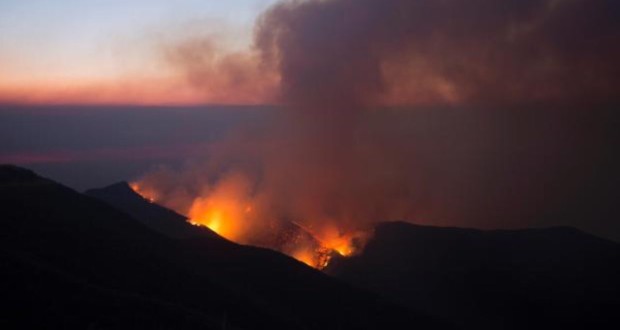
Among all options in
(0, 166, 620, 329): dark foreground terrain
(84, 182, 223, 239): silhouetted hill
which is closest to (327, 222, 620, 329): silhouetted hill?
(0, 166, 620, 329): dark foreground terrain

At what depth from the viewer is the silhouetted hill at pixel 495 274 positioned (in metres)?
77.7

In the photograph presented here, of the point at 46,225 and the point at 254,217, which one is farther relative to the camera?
the point at 254,217

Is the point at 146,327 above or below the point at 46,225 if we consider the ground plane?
below

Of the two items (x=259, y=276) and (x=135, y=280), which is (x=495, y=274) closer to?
(x=259, y=276)

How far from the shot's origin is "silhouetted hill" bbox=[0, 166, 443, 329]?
3206 cm

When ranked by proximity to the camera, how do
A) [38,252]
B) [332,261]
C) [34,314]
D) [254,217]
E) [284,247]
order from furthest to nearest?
1. [254,217]
2. [284,247]
3. [332,261]
4. [38,252]
5. [34,314]

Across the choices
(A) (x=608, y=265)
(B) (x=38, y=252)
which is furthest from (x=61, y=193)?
(A) (x=608, y=265)

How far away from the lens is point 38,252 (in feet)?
142

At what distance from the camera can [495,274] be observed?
89312 mm

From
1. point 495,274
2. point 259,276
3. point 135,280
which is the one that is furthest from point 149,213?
point 495,274

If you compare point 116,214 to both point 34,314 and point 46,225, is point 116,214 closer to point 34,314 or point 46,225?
point 46,225

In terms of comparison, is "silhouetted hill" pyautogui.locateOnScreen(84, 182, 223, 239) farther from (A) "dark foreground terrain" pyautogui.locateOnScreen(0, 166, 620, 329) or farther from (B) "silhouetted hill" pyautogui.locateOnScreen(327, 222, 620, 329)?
(B) "silhouetted hill" pyautogui.locateOnScreen(327, 222, 620, 329)

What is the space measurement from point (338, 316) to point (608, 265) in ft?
195

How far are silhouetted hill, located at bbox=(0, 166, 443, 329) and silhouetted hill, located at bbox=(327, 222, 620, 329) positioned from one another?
19.9 m
